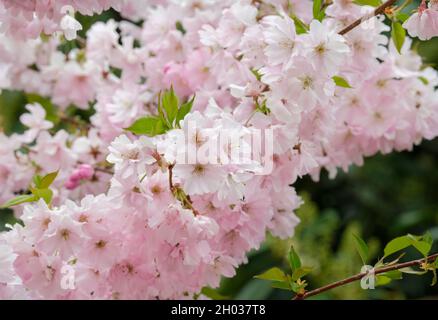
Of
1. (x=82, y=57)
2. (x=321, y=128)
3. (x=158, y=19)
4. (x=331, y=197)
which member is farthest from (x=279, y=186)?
(x=331, y=197)

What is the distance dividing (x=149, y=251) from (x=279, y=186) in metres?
0.20

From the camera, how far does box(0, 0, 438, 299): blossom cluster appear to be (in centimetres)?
93

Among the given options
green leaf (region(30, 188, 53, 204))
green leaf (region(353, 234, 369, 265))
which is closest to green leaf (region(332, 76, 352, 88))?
green leaf (region(353, 234, 369, 265))

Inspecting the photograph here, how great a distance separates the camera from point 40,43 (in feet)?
5.23

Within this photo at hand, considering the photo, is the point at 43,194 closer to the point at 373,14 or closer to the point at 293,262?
the point at 293,262

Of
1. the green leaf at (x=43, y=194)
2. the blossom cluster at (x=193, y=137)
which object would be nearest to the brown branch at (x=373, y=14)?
the blossom cluster at (x=193, y=137)

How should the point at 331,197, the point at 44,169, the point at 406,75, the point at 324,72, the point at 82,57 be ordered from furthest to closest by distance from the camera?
the point at 331,197
the point at 82,57
the point at 44,169
the point at 406,75
the point at 324,72

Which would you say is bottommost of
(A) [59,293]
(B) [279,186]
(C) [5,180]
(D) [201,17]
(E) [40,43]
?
(A) [59,293]

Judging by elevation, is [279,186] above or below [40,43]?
below

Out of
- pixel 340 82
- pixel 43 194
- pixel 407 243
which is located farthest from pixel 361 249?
pixel 43 194

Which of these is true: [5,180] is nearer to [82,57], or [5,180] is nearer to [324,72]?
[82,57]

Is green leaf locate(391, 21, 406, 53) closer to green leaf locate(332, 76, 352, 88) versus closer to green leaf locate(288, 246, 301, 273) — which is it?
green leaf locate(332, 76, 352, 88)

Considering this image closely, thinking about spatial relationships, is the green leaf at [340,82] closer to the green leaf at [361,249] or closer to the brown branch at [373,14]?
the brown branch at [373,14]

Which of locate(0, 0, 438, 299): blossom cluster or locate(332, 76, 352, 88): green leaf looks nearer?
locate(0, 0, 438, 299): blossom cluster
